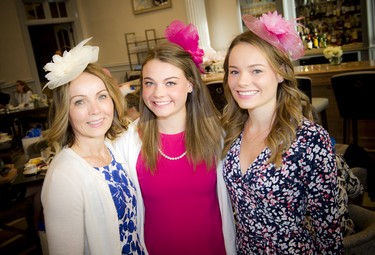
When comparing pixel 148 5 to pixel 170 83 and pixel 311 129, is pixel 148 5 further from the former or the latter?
pixel 311 129

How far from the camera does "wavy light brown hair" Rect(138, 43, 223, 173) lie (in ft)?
5.03

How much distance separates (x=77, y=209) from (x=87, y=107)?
40cm

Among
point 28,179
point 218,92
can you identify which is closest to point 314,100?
point 218,92

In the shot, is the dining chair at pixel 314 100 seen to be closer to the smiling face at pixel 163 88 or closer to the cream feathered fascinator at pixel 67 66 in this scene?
the smiling face at pixel 163 88

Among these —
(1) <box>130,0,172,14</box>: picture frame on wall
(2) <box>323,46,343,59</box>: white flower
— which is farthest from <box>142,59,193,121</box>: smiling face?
(1) <box>130,0,172,14</box>: picture frame on wall

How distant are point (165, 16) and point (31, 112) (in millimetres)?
3741

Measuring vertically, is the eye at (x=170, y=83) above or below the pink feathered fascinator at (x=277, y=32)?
below

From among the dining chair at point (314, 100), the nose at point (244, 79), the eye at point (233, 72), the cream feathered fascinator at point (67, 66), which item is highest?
the cream feathered fascinator at point (67, 66)

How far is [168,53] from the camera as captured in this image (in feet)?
5.02

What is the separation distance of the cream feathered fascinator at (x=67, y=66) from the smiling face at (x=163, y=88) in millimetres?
273

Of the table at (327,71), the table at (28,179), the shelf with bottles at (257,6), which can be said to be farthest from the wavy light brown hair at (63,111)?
the shelf with bottles at (257,6)

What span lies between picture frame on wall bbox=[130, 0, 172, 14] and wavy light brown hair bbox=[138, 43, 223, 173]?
6.57 meters

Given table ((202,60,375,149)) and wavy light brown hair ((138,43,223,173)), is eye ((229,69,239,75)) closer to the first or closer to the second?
wavy light brown hair ((138,43,223,173))

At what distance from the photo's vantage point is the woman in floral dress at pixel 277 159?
121 cm
